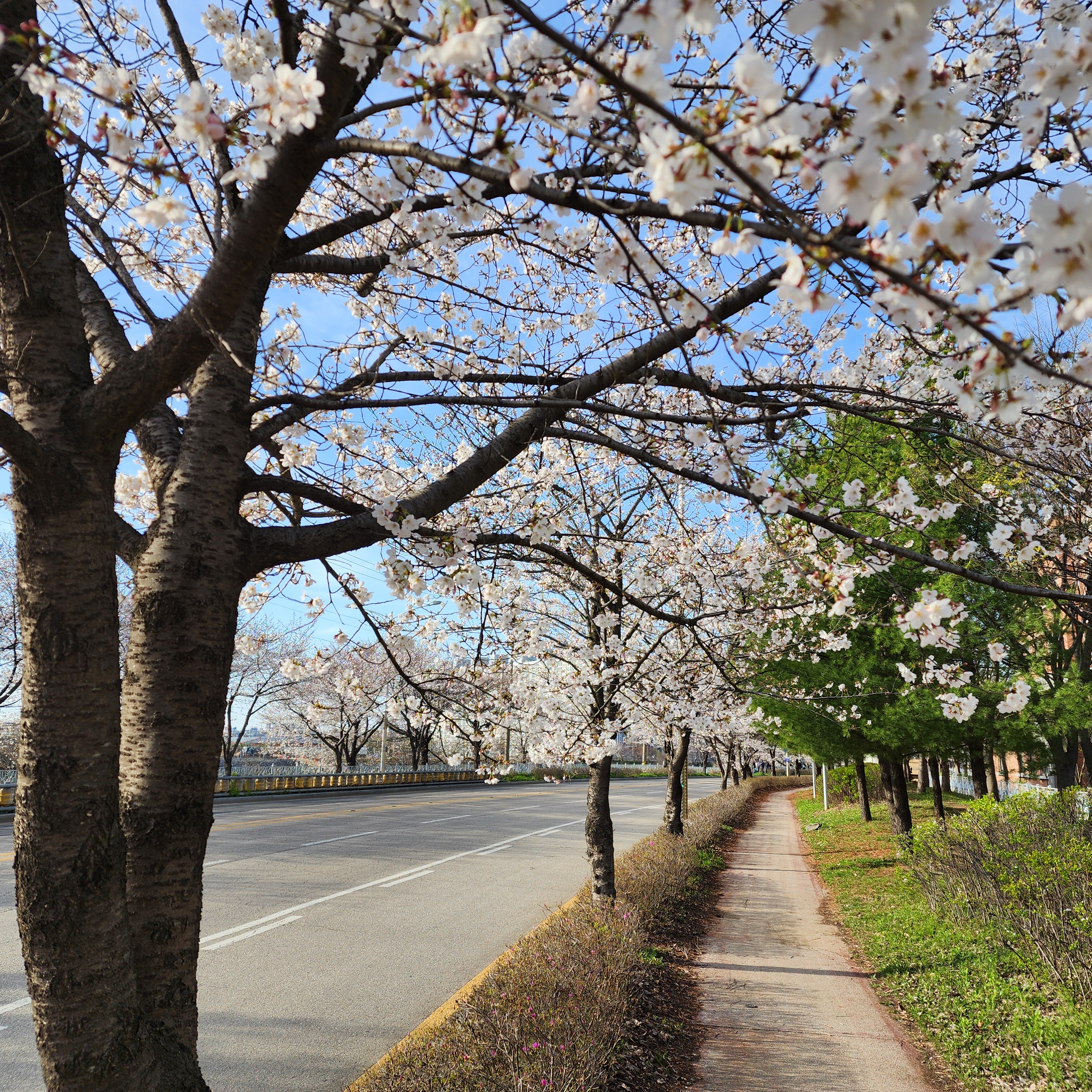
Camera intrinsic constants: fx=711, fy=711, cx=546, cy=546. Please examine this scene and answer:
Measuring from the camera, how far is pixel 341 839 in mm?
15305

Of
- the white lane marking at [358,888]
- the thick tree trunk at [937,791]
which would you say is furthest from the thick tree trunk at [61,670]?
the thick tree trunk at [937,791]

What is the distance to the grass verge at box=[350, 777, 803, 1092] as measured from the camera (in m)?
4.18

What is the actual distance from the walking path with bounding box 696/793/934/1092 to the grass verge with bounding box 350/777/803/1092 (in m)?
0.39

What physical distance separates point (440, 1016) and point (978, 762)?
1527 cm

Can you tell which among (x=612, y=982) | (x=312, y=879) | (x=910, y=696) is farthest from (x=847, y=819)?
(x=612, y=982)

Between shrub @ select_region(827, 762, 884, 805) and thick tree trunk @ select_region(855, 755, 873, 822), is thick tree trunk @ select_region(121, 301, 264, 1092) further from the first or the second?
shrub @ select_region(827, 762, 884, 805)

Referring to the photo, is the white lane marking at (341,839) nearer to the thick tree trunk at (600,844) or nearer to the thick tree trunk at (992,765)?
→ the thick tree trunk at (600,844)

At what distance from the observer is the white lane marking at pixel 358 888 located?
27.5 feet

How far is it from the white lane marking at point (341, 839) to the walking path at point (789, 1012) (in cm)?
809

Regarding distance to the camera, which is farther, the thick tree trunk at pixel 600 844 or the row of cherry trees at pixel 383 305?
the thick tree trunk at pixel 600 844

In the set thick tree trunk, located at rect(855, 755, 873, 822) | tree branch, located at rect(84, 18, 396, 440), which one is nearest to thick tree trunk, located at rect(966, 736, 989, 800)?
thick tree trunk, located at rect(855, 755, 873, 822)

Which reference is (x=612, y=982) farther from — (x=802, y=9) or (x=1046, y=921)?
(x=802, y=9)

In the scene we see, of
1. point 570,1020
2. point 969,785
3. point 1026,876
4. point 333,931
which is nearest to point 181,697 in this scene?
point 570,1020

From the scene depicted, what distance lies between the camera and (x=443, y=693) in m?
4.27
